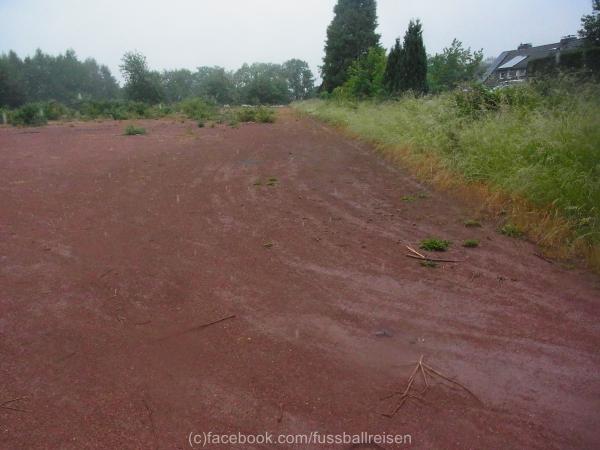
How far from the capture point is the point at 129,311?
278cm

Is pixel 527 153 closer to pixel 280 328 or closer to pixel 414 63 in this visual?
pixel 280 328

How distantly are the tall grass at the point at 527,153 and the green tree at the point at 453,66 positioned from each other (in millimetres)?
9412

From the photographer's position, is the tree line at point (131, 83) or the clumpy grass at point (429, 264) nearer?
the clumpy grass at point (429, 264)

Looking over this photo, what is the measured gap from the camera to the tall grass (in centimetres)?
391

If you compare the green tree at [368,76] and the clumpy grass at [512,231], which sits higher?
the green tree at [368,76]

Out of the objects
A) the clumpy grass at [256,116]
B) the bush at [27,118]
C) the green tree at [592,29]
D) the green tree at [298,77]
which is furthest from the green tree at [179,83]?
the green tree at [592,29]

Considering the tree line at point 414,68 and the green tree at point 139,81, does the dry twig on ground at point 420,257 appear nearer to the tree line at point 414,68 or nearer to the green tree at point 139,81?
the tree line at point 414,68

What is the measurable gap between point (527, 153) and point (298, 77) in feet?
315

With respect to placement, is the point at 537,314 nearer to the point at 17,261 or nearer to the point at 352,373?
the point at 352,373

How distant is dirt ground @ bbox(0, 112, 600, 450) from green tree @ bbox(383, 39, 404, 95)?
41.3 feet

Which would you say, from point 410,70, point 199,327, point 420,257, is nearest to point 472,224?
point 420,257

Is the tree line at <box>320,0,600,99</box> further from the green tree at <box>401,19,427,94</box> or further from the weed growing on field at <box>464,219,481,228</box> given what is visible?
the weed growing on field at <box>464,219,481,228</box>

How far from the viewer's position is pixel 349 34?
29141 millimetres

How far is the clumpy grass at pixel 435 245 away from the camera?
3.80 metres
